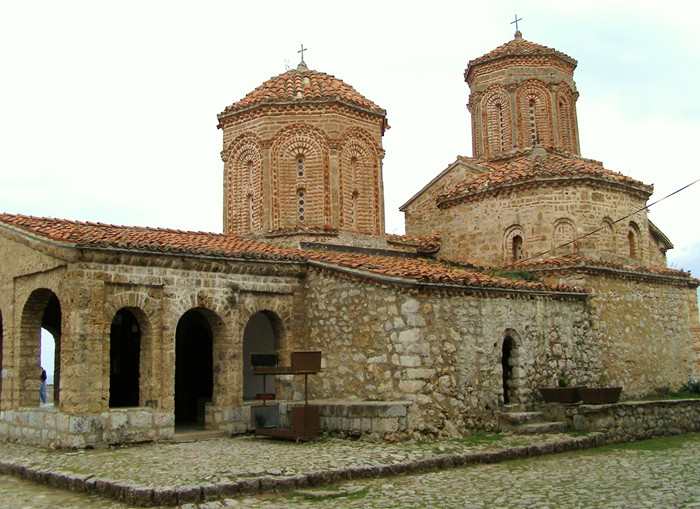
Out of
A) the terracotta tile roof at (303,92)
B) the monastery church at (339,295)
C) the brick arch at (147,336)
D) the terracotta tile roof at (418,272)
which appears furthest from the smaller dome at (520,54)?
the brick arch at (147,336)

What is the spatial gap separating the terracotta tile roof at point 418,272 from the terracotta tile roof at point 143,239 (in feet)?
2.90

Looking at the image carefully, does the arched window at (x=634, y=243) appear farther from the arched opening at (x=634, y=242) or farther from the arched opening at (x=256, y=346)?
the arched opening at (x=256, y=346)

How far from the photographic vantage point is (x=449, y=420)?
13000mm

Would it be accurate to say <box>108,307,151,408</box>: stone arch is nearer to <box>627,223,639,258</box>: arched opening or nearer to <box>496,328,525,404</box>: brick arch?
<box>496,328,525,404</box>: brick arch

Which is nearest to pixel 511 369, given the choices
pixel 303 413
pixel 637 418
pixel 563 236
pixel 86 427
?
pixel 637 418

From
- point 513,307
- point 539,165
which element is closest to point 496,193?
point 539,165

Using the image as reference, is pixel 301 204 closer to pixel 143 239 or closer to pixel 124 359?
pixel 143 239

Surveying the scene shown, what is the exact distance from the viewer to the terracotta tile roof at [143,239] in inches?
494

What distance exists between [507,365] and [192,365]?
673cm

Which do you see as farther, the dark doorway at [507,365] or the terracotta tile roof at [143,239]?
the dark doorway at [507,365]

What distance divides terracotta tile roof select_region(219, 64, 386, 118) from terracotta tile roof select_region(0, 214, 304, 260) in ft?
12.4

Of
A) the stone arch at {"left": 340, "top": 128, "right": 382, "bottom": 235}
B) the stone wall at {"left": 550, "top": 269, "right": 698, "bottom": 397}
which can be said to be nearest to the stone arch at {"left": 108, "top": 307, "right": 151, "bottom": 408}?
the stone arch at {"left": 340, "top": 128, "right": 382, "bottom": 235}

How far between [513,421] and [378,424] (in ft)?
9.08

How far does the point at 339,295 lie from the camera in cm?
1428
